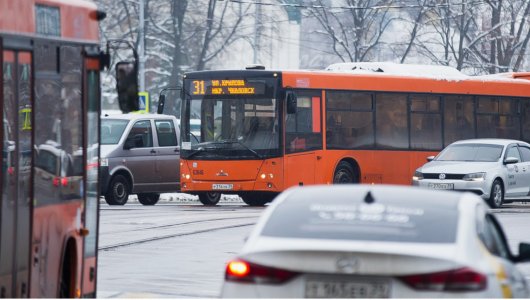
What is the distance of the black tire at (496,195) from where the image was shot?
2905 cm

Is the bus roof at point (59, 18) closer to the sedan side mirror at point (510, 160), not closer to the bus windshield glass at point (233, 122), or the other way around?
the bus windshield glass at point (233, 122)

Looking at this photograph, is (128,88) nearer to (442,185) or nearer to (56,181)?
(56,181)

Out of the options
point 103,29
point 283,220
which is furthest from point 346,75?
point 103,29

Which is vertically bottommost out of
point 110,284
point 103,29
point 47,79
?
point 110,284

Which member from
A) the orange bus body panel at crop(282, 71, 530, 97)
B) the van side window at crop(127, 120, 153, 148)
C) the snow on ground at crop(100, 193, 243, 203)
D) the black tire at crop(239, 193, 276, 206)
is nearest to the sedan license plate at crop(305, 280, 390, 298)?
the orange bus body panel at crop(282, 71, 530, 97)

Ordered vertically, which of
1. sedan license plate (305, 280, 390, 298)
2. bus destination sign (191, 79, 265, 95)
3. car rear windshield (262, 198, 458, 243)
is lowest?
sedan license plate (305, 280, 390, 298)

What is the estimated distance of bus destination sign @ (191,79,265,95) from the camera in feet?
97.0

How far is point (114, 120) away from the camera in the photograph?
2998 centimetres

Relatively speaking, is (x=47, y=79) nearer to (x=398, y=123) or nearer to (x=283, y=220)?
(x=283, y=220)

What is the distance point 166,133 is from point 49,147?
802 inches

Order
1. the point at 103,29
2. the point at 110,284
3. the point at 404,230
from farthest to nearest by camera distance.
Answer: the point at 103,29
the point at 110,284
the point at 404,230

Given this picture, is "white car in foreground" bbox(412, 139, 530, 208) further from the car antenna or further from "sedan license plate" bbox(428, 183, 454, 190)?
the car antenna

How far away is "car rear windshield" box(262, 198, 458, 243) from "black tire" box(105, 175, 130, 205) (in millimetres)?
21328

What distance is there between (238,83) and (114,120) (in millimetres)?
2585
